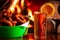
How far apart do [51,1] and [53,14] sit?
0.11 metres

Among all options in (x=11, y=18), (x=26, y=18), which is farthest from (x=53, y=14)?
(x=11, y=18)

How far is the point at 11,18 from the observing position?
1.20 metres

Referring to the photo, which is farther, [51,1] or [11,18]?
[51,1]

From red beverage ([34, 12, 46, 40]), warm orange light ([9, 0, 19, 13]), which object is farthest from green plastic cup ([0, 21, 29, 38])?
warm orange light ([9, 0, 19, 13])

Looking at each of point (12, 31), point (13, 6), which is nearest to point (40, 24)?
point (12, 31)

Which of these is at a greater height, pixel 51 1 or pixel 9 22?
pixel 51 1

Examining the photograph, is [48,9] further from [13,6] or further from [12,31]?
[12,31]

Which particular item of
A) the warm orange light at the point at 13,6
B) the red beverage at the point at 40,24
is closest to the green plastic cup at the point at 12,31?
the red beverage at the point at 40,24

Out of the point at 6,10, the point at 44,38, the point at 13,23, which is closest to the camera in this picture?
the point at 44,38

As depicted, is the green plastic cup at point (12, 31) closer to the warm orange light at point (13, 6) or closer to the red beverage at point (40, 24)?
the red beverage at point (40, 24)

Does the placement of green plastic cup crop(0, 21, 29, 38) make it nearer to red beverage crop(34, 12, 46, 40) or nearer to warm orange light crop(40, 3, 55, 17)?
red beverage crop(34, 12, 46, 40)

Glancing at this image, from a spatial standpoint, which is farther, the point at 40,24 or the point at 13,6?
the point at 13,6

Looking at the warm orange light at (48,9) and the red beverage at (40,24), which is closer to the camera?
the red beverage at (40,24)

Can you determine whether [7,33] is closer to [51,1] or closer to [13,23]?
[13,23]
